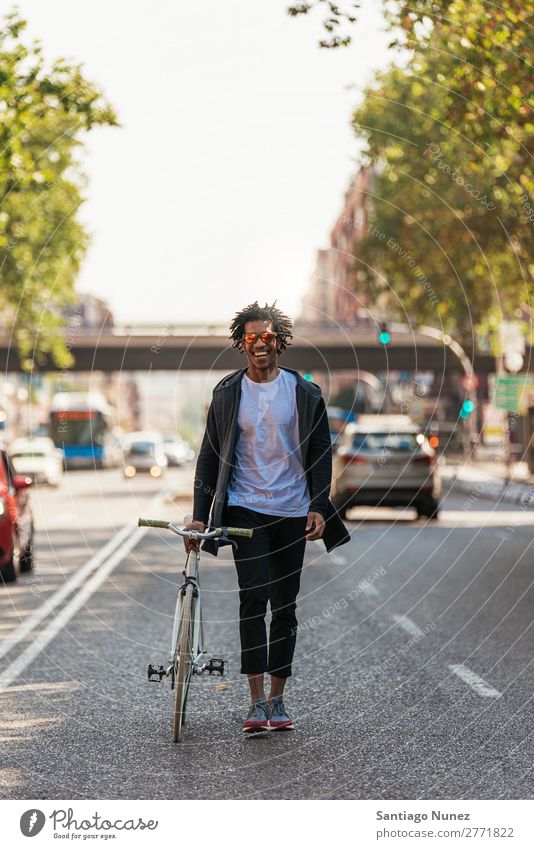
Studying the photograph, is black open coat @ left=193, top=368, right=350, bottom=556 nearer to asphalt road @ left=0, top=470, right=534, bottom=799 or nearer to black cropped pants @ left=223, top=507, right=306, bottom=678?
black cropped pants @ left=223, top=507, right=306, bottom=678

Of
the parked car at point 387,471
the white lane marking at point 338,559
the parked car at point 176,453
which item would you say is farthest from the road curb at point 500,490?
the parked car at point 176,453

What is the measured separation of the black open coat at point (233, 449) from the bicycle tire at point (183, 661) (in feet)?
0.94

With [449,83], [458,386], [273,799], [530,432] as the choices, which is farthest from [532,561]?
[458,386]

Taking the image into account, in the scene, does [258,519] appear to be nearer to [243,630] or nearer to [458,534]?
[243,630]

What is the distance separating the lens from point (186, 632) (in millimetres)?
6660

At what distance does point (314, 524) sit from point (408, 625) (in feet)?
14.3

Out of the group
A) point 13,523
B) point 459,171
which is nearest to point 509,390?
point 459,171

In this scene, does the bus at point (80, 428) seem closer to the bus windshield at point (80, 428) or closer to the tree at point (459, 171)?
the bus windshield at point (80, 428)

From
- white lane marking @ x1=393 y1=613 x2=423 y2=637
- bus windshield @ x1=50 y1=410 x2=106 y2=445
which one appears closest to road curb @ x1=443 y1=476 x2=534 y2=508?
white lane marking @ x1=393 y1=613 x2=423 y2=637

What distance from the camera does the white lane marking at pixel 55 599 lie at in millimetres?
10188

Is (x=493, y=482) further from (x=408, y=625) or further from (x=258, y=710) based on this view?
(x=258, y=710)

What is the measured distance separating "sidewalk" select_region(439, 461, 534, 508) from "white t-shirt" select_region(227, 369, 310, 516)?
16.2 meters

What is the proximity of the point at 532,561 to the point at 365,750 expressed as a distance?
10.5m
